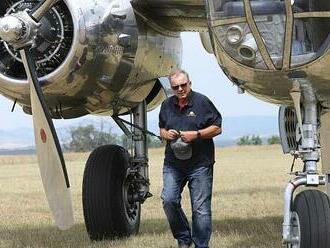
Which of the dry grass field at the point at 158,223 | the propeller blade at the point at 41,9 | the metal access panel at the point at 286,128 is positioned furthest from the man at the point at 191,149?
the metal access panel at the point at 286,128

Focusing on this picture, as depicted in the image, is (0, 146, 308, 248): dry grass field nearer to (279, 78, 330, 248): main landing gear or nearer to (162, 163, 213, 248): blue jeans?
(162, 163, 213, 248): blue jeans

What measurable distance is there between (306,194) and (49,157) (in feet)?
7.51

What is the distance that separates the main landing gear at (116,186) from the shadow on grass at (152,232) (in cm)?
23

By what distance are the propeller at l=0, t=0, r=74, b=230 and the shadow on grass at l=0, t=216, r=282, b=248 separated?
1.36m

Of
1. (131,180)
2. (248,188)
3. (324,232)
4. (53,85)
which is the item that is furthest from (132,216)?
(248,188)

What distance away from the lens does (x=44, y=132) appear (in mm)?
6547

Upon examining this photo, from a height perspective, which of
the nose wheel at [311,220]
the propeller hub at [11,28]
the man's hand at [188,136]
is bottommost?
the nose wheel at [311,220]

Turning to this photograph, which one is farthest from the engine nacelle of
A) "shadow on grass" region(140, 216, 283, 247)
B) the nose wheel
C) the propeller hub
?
the nose wheel

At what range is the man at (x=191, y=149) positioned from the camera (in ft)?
20.8

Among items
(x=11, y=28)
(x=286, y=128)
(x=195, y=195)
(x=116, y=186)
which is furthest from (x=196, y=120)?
(x=286, y=128)

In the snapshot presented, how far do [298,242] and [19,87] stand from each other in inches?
112

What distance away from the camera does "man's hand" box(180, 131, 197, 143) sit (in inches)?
246

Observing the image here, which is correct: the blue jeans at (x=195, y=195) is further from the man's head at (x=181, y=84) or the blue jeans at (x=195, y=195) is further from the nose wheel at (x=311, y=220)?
the nose wheel at (x=311, y=220)

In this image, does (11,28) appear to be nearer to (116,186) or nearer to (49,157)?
(49,157)
